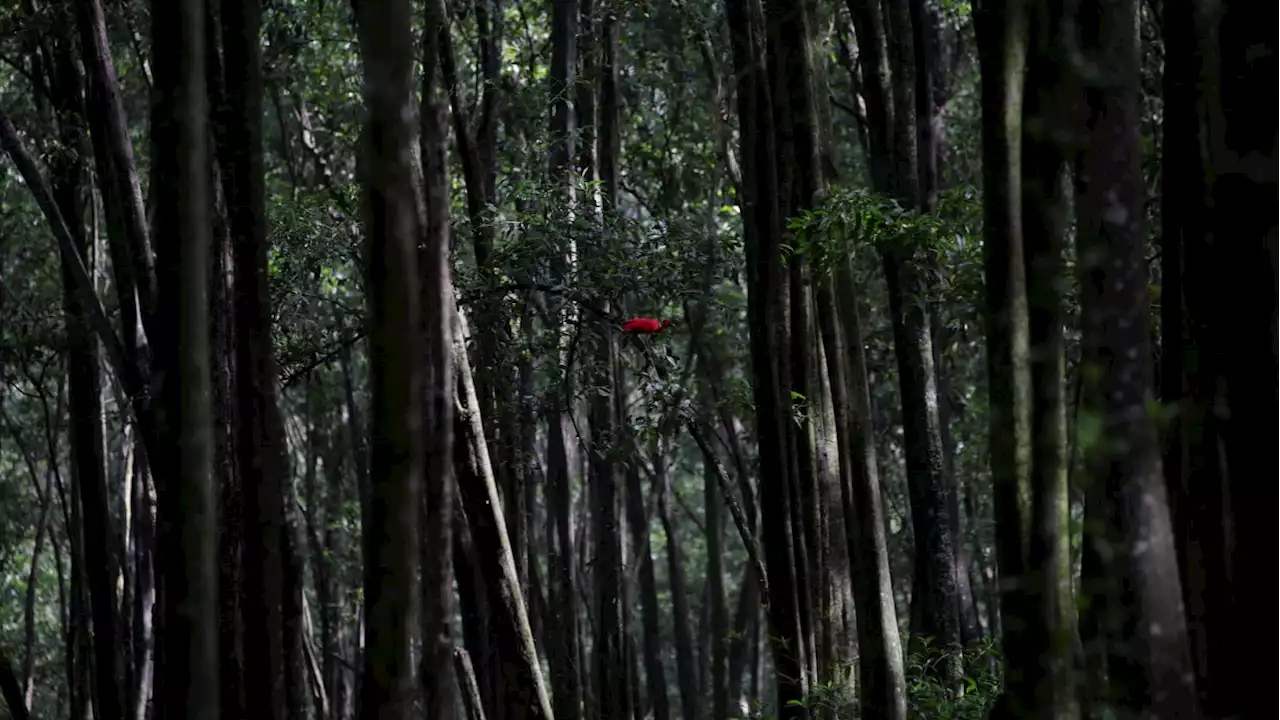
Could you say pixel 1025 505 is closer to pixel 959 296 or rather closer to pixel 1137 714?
pixel 1137 714

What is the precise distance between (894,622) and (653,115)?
10707 millimetres

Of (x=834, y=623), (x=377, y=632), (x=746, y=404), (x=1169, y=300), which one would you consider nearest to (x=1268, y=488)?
(x=1169, y=300)

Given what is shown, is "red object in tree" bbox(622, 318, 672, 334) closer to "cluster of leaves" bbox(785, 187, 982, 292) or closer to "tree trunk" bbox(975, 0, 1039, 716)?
"cluster of leaves" bbox(785, 187, 982, 292)

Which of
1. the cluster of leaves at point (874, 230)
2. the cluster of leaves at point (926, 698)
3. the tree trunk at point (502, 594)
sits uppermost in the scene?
the cluster of leaves at point (874, 230)

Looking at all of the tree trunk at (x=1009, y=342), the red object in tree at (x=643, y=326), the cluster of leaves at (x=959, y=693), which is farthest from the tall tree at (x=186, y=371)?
the red object in tree at (x=643, y=326)

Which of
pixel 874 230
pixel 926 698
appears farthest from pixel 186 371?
pixel 926 698

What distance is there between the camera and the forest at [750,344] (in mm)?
3627

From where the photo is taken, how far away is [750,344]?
21.4ft

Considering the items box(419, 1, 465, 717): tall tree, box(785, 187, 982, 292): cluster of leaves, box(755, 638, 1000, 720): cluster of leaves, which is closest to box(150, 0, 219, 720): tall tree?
box(419, 1, 465, 717): tall tree

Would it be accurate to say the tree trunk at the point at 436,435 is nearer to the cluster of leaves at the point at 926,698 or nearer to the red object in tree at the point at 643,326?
the cluster of leaves at the point at 926,698

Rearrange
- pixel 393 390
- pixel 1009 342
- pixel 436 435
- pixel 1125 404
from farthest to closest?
pixel 1009 342 < pixel 436 435 < pixel 1125 404 < pixel 393 390

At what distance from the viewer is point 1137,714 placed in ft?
11.9

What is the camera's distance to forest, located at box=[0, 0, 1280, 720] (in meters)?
3.63

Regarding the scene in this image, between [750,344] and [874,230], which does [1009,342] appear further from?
[750,344]
